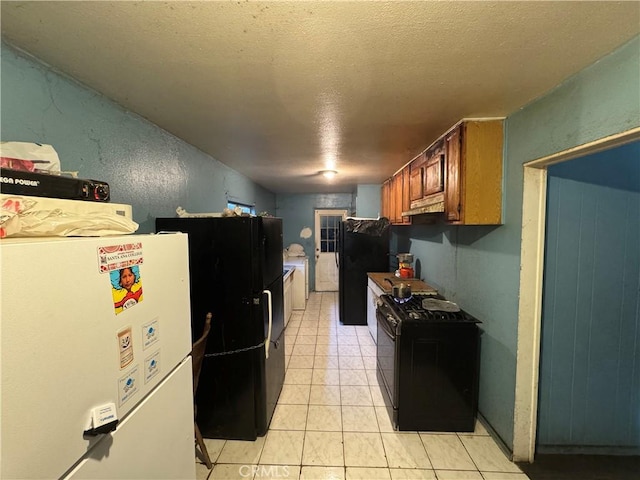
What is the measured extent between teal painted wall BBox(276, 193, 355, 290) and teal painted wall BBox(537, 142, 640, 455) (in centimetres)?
463

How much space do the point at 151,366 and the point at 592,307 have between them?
247 centimetres

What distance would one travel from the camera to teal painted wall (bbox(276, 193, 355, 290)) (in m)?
6.21

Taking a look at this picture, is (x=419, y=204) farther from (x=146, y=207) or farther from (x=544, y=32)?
(x=146, y=207)

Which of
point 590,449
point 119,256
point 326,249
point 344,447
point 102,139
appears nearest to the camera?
point 119,256

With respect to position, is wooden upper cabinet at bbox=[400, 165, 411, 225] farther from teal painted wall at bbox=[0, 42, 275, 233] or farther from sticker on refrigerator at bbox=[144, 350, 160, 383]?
sticker on refrigerator at bbox=[144, 350, 160, 383]

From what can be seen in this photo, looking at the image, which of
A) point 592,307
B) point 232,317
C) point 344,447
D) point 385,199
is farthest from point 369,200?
point 344,447

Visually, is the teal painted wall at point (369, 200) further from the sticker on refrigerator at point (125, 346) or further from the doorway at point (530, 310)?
the sticker on refrigerator at point (125, 346)

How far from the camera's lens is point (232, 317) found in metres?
1.88

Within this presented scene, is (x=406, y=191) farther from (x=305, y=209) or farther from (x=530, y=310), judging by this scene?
(x=305, y=209)

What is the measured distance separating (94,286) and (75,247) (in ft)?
0.36

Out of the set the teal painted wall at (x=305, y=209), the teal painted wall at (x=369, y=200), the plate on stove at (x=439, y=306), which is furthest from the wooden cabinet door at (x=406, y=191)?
the teal painted wall at (x=305, y=209)

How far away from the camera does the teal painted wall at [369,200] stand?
4867mm

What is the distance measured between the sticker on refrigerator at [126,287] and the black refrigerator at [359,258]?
A: 137 inches

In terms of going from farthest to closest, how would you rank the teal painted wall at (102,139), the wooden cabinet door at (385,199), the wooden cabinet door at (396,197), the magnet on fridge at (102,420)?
the wooden cabinet door at (385,199) → the wooden cabinet door at (396,197) → the teal painted wall at (102,139) → the magnet on fridge at (102,420)
